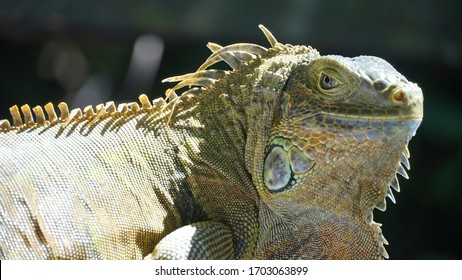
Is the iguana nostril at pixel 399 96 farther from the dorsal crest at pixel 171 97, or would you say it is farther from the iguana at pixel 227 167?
the dorsal crest at pixel 171 97

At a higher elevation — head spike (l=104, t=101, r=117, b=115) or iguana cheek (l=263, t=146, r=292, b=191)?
head spike (l=104, t=101, r=117, b=115)

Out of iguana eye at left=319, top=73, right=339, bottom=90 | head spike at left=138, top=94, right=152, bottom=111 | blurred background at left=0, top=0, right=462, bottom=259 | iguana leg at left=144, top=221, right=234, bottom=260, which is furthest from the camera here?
blurred background at left=0, top=0, right=462, bottom=259

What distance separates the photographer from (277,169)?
219 cm

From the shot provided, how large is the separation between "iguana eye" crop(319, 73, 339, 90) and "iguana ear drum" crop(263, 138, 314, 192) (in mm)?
209

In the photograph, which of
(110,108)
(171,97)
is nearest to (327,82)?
(171,97)

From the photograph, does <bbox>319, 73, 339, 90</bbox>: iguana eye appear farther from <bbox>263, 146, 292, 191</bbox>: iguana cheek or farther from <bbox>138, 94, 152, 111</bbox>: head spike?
<bbox>138, 94, 152, 111</bbox>: head spike

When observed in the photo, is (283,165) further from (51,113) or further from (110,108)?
(51,113)

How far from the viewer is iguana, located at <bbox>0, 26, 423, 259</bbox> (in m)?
2.08

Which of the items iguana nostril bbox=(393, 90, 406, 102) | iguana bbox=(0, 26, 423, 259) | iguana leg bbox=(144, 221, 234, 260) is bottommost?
iguana leg bbox=(144, 221, 234, 260)

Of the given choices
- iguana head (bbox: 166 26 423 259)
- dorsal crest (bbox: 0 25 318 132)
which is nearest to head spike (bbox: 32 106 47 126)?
dorsal crest (bbox: 0 25 318 132)

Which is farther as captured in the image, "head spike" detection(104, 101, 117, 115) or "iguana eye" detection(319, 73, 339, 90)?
"head spike" detection(104, 101, 117, 115)

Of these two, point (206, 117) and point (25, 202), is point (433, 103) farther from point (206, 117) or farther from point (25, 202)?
point (25, 202)

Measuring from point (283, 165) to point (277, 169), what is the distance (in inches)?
0.9

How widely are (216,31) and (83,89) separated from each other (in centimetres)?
137
